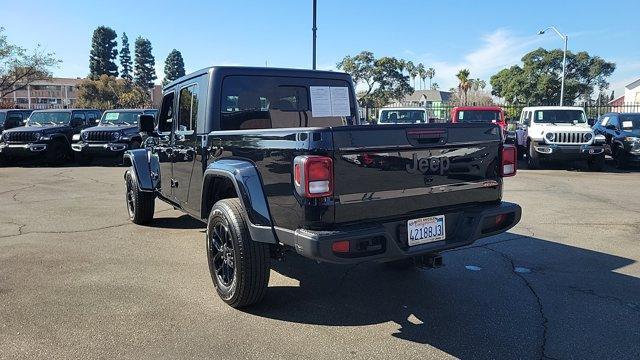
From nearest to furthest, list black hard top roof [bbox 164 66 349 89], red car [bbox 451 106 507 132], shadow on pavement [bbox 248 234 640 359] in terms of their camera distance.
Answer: shadow on pavement [bbox 248 234 640 359] → black hard top roof [bbox 164 66 349 89] → red car [bbox 451 106 507 132]

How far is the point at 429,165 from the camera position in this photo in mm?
3686

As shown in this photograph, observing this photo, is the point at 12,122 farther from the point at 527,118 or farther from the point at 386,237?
the point at 386,237

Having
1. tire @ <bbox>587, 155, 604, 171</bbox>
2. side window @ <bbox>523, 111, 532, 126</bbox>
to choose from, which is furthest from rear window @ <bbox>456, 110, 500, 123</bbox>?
tire @ <bbox>587, 155, 604, 171</bbox>

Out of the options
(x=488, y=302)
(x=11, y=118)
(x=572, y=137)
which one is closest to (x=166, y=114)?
(x=488, y=302)

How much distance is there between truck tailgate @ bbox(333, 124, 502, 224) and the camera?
3.31 metres

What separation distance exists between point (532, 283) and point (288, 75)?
10.1ft

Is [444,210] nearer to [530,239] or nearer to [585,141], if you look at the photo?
[530,239]

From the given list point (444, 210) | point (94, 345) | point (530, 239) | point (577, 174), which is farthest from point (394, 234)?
point (577, 174)

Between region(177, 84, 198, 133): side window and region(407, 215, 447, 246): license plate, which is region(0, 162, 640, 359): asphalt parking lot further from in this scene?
region(177, 84, 198, 133): side window

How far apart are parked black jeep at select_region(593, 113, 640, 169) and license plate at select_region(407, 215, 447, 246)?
12822mm

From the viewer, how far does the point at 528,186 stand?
11.1m

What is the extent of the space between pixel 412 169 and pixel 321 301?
1.44 metres

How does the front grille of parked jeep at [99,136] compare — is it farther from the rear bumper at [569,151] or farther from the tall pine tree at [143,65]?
the tall pine tree at [143,65]

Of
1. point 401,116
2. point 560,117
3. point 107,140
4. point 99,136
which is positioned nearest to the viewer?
Result: point 560,117
